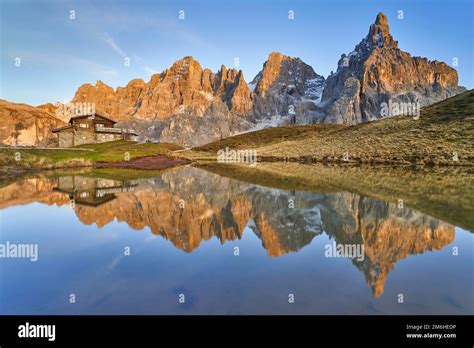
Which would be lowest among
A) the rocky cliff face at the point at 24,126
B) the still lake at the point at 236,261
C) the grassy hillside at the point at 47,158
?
the still lake at the point at 236,261

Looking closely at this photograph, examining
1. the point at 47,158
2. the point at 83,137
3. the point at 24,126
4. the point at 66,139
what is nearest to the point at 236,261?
the point at 47,158

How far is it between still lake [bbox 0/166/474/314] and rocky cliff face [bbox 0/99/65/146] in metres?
182

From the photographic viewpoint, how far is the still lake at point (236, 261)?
6184 millimetres

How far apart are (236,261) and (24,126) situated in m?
213

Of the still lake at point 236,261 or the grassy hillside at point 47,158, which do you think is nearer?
the still lake at point 236,261

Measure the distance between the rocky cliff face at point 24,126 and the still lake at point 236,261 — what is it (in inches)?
7182

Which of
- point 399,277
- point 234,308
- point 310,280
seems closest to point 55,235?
point 234,308

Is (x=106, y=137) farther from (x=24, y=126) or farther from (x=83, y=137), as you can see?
(x=24, y=126)

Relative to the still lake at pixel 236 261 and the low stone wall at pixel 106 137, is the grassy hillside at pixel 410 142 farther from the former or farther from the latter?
the low stone wall at pixel 106 137

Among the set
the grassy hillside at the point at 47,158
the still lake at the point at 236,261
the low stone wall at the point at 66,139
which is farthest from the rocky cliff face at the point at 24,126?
the still lake at the point at 236,261

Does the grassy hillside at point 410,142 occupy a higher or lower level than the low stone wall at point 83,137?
lower

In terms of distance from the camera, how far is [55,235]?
1150 centimetres

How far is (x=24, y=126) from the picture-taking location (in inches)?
7136

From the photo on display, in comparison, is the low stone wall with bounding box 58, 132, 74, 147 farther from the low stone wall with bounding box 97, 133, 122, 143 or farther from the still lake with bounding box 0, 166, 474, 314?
the still lake with bounding box 0, 166, 474, 314
